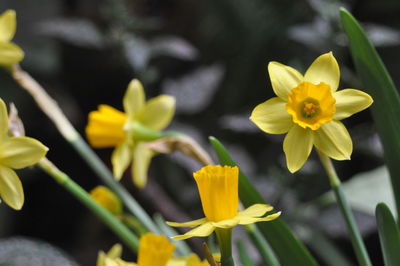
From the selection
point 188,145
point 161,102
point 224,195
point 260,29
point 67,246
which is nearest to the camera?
point 224,195

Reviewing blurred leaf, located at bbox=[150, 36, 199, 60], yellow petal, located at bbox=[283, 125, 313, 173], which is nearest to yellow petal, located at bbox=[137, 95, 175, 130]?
yellow petal, located at bbox=[283, 125, 313, 173]

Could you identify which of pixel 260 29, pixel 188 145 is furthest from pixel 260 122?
pixel 260 29

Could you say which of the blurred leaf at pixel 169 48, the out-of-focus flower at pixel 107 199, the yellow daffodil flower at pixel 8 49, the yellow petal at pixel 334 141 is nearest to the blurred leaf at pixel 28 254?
the out-of-focus flower at pixel 107 199

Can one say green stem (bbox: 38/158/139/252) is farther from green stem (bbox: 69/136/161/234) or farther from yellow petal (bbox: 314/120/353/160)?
yellow petal (bbox: 314/120/353/160)

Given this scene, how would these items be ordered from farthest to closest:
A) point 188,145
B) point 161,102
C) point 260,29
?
point 260,29
point 161,102
point 188,145

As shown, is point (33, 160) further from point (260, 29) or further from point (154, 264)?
point (260, 29)

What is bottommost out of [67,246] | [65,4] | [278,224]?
[67,246]
